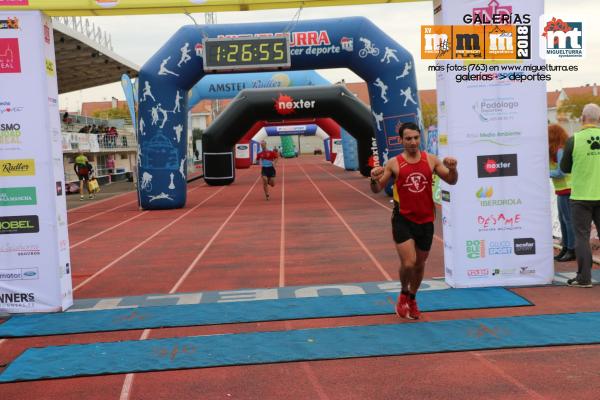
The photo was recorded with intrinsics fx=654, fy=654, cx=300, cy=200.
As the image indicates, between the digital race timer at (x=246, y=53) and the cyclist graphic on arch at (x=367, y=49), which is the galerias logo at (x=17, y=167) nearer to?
the digital race timer at (x=246, y=53)

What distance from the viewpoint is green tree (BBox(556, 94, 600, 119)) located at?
77438mm

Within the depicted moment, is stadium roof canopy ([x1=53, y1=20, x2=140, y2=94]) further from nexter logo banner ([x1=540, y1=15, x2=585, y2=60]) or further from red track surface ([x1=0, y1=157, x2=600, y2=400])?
nexter logo banner ([x1=540, y1=15, x2=585, y2=60])

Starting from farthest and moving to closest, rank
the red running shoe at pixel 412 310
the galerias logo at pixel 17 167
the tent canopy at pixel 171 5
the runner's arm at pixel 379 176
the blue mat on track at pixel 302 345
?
1. the tent canopy at pixel 171 5
2. the galerias logo at pixel 17 167
3. the red running shoe at pixel 412 310
4. the runner's arm at pixel 379 176
5. the blue mat on track at pixel 302 345

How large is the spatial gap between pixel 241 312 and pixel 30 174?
280 cm

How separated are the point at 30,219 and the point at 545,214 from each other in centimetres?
587


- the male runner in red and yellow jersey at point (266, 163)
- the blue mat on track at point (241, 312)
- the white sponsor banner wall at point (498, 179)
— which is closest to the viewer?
the blue mat on track at point (241, 312)

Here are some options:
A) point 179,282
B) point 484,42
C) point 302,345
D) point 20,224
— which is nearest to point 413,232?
point 302,345

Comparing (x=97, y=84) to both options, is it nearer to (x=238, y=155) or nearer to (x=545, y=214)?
(x=238, y=155)

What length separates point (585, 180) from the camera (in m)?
7.12

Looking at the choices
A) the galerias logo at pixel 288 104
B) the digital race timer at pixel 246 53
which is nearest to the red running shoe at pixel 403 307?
the digital race timer at pixel 246 53

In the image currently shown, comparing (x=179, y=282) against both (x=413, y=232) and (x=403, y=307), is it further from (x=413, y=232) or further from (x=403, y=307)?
(x=413, y=232)

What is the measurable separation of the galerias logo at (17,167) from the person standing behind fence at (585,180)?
5.87 m

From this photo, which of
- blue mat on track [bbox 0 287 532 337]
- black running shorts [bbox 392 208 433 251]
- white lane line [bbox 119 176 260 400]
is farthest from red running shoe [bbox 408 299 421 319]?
white lane line [bbox 119 176 260 400]

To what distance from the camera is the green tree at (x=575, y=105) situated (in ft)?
254
